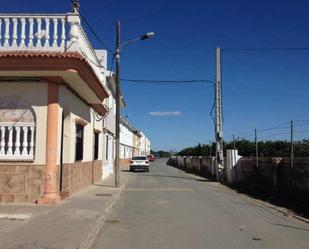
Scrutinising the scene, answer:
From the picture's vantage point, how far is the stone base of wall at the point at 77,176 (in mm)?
16703

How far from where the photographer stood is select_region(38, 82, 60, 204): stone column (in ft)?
47.3

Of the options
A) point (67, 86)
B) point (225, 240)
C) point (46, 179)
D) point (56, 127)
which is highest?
point (67, 86)

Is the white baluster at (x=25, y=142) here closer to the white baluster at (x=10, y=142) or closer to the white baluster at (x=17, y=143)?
the white baluster at (x=17, y=143)

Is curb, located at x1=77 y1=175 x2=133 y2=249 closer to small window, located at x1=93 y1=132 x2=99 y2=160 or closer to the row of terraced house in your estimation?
the row of terraced house

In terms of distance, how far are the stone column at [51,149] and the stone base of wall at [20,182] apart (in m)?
0.21

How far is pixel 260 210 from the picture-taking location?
15180 millimetres

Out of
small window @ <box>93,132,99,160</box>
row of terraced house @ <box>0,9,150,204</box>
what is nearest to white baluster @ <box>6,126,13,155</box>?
row of terraced house @ <box>0,9,150,204</box>

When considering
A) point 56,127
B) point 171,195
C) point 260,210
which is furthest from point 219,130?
point 56,127

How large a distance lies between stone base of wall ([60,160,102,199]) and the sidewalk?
1247 millimetres

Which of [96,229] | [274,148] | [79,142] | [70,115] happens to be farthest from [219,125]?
[96,229]

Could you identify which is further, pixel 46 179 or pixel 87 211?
pixel 46 179

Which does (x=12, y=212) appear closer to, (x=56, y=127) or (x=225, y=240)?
(x=56, y=127)

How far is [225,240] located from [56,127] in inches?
283

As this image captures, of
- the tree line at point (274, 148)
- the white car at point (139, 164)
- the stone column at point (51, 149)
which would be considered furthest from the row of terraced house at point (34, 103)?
→ the white car at point (139, 164)
